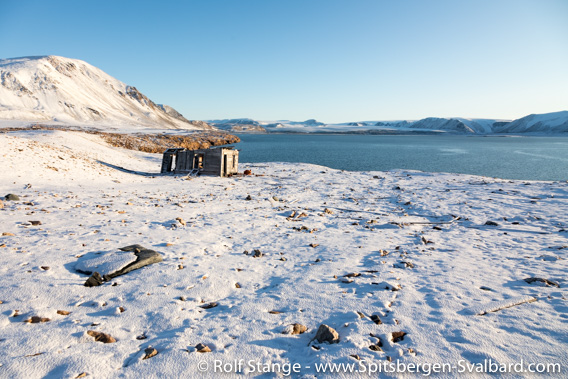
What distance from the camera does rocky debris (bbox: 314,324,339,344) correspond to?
451 cm

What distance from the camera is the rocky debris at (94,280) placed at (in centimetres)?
608

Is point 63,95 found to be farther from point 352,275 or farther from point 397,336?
point 397,336

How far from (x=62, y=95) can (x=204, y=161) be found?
101341mm

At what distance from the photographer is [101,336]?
450 cm

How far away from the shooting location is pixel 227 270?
7.24 metres

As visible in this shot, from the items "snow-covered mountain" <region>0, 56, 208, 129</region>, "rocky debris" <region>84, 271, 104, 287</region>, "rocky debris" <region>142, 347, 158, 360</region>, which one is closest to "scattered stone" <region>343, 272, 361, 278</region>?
"rocky debris" <region>142, 347, 158, 360</region>

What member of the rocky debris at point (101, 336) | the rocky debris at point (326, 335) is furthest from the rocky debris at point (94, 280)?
the rocky debris at point (326, 335)

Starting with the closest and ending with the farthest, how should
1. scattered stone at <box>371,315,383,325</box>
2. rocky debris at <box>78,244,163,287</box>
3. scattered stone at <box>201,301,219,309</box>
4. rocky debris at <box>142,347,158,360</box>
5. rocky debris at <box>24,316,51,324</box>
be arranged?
rocky debris at <box>142,347,158,360</box> < rocky debris at <box>24,316,51,324</box> < scattered stone at <box>371,315,383,325</box> < scattered stone at <box>201,301,219,309</box> < rocky debris at <box>78,244,163,287</box>

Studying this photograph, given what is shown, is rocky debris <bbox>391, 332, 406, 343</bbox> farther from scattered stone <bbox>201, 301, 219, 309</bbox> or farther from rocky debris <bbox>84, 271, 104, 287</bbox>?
rocky debris <bbox>84, 271, 104, 287</bbox>

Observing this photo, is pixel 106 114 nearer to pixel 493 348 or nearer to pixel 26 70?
pixel 26 70

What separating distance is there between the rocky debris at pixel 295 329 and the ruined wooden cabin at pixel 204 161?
19.5m

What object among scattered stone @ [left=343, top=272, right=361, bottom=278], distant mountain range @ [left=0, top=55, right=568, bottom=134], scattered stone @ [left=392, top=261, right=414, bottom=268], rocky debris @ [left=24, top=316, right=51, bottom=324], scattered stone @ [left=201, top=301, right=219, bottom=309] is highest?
Answer: distant mountain range @ [left=0, top=55, right=568, bottom=134]

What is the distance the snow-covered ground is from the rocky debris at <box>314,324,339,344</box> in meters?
0.13

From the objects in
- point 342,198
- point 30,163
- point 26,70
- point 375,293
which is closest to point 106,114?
point 26,70
